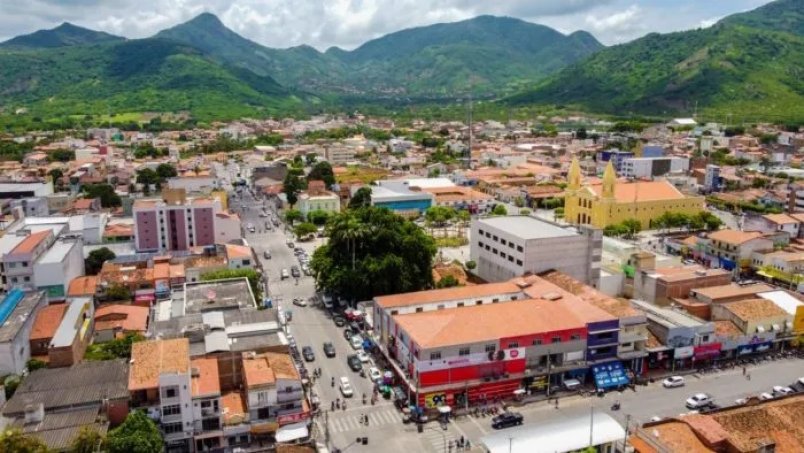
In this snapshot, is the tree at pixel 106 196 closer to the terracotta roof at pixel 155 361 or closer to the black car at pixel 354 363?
the terracotta roof at pixel 155 361

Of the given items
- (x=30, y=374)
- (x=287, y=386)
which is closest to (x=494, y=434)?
(x=287, y=386)

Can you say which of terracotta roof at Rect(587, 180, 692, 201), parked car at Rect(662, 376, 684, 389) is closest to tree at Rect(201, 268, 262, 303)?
parked car at Rect(662, 376, 684, 389)

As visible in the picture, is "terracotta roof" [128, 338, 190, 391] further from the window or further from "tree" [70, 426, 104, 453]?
"tree" [70, 426, 104, 453]

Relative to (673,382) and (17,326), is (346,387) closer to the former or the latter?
(673,382)

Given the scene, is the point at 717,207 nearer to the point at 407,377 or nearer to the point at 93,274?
the point at 407,377

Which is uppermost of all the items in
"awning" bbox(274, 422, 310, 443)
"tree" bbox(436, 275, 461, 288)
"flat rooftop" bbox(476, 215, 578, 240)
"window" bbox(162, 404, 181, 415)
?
"flat rooftop" bbox(476, 215, 578, 240)
